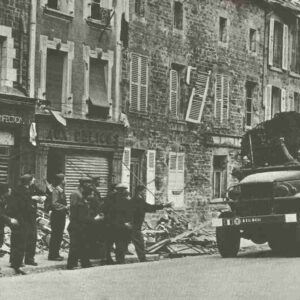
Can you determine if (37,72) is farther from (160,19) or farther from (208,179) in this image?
(208,179)

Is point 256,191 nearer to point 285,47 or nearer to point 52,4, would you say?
point 52,4

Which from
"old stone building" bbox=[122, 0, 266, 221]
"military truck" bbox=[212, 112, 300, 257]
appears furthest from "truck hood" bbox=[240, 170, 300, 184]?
"old stone building" bbox=[122, 0, 266, 221]

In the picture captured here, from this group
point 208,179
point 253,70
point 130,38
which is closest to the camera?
point 130,38

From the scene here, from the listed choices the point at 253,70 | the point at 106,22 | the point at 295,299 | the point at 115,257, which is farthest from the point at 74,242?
the point at 253,70

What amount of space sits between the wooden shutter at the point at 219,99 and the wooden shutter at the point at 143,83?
4.62 meters

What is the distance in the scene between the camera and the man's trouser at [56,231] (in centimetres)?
1875

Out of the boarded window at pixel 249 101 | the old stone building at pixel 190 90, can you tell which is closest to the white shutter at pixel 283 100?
the old stone building at pixel 190 90

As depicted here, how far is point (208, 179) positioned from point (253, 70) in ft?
17.7

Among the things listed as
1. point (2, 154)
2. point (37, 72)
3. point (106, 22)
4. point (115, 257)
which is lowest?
point (115, 257)

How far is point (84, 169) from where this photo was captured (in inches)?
1093

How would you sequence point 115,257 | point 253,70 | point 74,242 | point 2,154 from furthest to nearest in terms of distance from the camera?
point 253,70 → point 2,154 → point 115,257 → point 74,242

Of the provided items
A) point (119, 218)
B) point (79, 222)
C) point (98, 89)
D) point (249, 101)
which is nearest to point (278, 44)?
point (249, 101)

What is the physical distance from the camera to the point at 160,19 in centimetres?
3106

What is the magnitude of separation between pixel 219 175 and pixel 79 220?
705 inches
